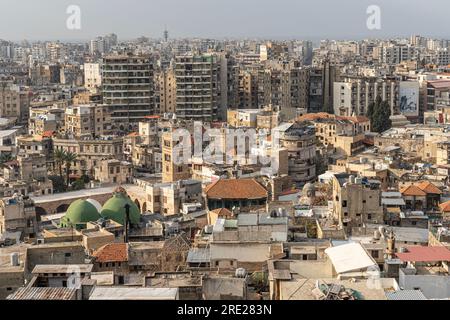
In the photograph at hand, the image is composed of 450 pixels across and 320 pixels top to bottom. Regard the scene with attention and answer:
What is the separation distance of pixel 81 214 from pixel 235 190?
233cm

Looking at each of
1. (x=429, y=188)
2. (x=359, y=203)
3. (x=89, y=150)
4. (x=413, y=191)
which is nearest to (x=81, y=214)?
(x=359, y=203)

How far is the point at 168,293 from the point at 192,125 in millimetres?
11859

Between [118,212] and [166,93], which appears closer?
[118,212]

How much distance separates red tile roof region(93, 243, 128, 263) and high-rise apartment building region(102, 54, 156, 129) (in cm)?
1322

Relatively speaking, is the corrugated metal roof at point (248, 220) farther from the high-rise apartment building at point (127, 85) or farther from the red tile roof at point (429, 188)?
the high-rise apartment building at point (127, 85)

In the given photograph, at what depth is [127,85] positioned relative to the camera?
20844mm

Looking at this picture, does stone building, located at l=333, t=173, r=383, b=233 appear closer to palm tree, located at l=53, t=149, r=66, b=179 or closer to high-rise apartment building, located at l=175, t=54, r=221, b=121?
palm tree, located at l=53, t=149, r=66, b=179

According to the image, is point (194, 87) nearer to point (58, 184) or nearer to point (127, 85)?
point (127, 85)

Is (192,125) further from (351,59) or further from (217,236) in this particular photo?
(351,59)

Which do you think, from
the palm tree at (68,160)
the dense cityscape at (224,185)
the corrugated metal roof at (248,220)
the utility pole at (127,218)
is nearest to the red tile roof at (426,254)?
the dense cityscape at (224,185)

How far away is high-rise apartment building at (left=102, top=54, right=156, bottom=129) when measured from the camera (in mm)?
20719

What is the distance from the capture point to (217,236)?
7.03 metres

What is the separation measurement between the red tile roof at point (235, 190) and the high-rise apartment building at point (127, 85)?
1007 cm
